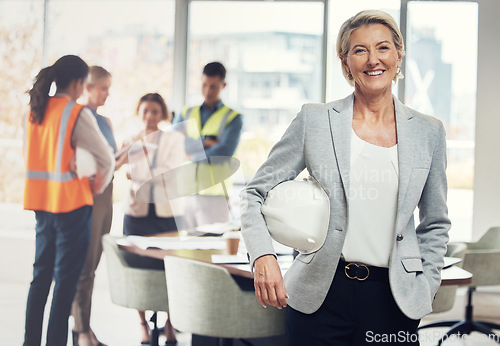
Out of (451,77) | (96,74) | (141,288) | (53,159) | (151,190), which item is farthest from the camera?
(451,77)

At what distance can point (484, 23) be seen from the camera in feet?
15.2

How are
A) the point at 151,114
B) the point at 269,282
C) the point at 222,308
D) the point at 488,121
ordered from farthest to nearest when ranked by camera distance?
the point at 488,121, the point at 151,114, the point at 222,308, the point at 269,282

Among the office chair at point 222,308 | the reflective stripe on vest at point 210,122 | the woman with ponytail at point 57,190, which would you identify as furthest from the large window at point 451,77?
the woman with ponytail at point 57,190

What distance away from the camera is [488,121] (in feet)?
15.2

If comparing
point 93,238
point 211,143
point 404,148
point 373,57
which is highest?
point 373,57

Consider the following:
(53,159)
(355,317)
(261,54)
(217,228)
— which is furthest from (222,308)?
(261,54)

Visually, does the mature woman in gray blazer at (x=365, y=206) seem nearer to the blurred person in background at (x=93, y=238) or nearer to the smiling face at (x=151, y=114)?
the blurred person in background at (x=93, y=238)

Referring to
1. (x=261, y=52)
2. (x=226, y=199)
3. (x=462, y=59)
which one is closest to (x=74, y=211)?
(x=226, y=199)

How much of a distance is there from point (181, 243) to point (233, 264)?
712 mm

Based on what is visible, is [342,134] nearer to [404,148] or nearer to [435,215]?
[404,148]

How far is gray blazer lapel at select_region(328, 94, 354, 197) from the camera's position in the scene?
4.58 ft

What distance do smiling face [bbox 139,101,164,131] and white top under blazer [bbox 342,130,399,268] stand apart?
2668 millimetres

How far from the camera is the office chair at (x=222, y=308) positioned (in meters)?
2.54

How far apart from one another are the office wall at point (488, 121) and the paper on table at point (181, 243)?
2.61m
